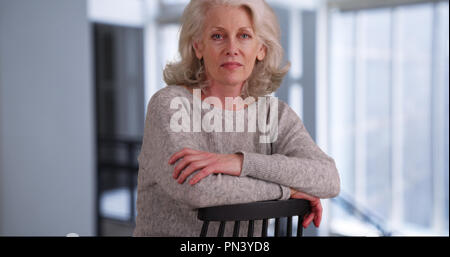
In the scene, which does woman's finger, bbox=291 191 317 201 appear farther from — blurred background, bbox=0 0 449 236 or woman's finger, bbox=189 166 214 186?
blurred background, bbox=0 0 449 236

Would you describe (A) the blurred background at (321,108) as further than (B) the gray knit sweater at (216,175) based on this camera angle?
Yes

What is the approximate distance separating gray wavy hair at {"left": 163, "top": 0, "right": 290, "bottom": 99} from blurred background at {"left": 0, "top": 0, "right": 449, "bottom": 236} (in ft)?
4.60

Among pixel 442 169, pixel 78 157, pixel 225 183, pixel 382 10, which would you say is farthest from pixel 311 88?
pixel 225 183

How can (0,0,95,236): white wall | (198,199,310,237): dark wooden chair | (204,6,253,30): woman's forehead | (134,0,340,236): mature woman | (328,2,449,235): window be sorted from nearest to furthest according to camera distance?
(198,199,310,237): dark wooden chair, (134,0,340,236): mature woman, (204,6,253,30): woman's forehead, (0,0,95,236): white wall, (328,2,449,235): window

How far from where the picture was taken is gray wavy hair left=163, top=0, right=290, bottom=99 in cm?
125

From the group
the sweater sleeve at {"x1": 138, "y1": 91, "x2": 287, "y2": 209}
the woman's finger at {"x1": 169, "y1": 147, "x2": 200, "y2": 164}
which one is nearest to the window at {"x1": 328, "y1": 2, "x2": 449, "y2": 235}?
the sweater sleeve at {"x1": 138, "y1": 91, "x2": 287, "y2": 209}

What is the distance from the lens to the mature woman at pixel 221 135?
109 cm

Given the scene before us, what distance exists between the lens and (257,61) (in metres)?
1.43

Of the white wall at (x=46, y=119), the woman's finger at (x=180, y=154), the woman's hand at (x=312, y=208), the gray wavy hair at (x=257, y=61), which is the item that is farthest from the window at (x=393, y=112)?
the woman's finger at (x=180, y=154)

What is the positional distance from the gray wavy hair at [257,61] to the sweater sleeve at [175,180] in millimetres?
183

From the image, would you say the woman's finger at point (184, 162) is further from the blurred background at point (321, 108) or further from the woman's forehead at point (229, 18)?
the blurred background at point (321, 108)

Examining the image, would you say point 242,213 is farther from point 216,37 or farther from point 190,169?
point 216,37

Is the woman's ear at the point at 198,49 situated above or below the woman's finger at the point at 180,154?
above
